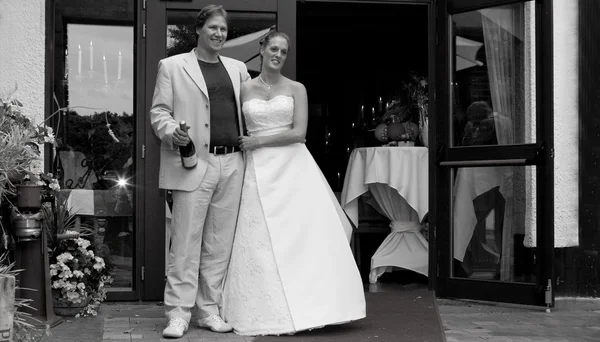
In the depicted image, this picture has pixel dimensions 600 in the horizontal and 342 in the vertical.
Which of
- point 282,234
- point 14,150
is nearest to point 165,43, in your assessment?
point 282,234

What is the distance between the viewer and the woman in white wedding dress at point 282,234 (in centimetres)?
486

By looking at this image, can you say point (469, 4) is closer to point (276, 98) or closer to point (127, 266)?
point (276, 98)

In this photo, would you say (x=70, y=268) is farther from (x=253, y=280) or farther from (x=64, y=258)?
(x=253, y=280)

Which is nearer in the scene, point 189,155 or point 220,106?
point 189,155

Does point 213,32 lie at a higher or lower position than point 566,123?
higher

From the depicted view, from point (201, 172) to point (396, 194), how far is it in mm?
3133

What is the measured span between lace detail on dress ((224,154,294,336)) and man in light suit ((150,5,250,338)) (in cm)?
6

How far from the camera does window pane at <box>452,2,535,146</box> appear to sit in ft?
20.4

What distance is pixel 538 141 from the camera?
5.99 meters

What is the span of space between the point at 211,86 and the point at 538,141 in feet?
7.82

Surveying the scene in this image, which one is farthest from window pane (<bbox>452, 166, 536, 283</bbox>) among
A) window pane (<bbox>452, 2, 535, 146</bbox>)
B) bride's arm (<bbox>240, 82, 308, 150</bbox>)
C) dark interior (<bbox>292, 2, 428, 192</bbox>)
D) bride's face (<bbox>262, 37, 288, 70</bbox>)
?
dark interior (<bbox>292, 2, 428, 192</bbox>)

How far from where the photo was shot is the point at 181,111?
497 centimetres

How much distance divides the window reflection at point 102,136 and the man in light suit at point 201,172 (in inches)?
49.4

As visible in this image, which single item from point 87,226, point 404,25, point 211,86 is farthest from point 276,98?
point 404,25
